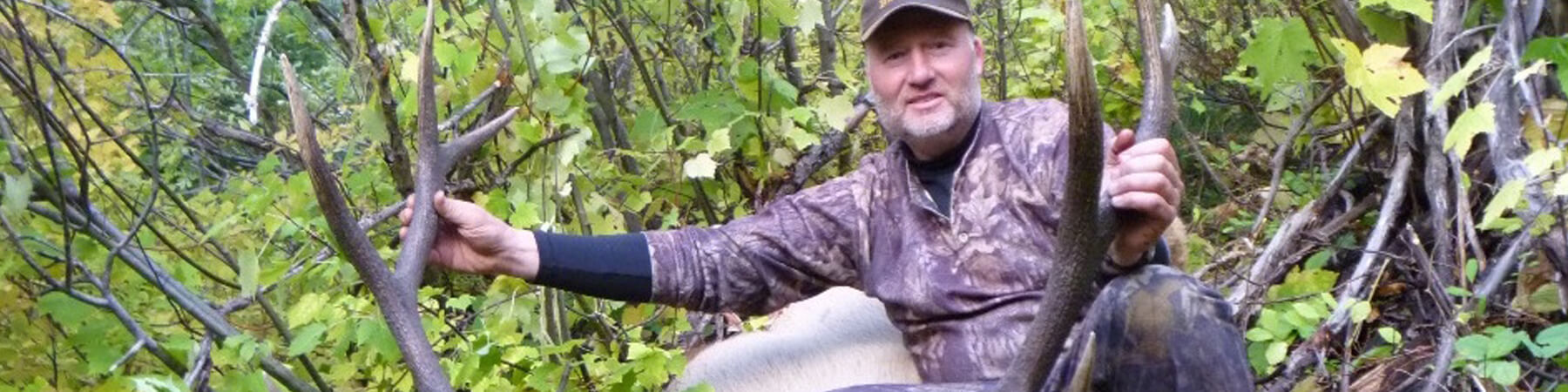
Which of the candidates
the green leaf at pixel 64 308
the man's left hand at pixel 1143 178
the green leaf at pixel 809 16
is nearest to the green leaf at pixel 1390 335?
the green leaf at pixel 809 16

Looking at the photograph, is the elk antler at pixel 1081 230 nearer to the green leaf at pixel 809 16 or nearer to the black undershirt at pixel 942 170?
the black undershirt at pixel 942 170

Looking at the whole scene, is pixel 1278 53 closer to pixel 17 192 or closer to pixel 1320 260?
pixel 1320 260

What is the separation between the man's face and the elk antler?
1.04 m

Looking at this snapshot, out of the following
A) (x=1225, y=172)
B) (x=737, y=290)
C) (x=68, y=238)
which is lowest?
(x=1225, y=172)

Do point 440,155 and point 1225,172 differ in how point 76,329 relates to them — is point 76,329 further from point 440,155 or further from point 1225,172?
point 1225,172

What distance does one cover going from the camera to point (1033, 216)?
12.8 ft

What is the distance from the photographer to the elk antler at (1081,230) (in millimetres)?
2688

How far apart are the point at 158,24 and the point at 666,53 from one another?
5907 millimetres

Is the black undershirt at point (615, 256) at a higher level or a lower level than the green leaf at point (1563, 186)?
lower

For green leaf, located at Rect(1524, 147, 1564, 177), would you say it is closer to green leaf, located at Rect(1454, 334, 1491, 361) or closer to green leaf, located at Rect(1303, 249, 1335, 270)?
green leaf, located at Rect(1454, 334, 1491, 361)

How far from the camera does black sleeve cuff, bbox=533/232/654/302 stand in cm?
402

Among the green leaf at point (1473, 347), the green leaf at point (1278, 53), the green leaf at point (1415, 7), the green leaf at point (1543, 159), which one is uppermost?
the green leaf at point (1415, 7)

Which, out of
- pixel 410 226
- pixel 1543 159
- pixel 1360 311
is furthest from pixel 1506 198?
pixel 410 226

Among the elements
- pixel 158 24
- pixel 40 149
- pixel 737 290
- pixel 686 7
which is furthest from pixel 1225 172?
pixel 158 24
